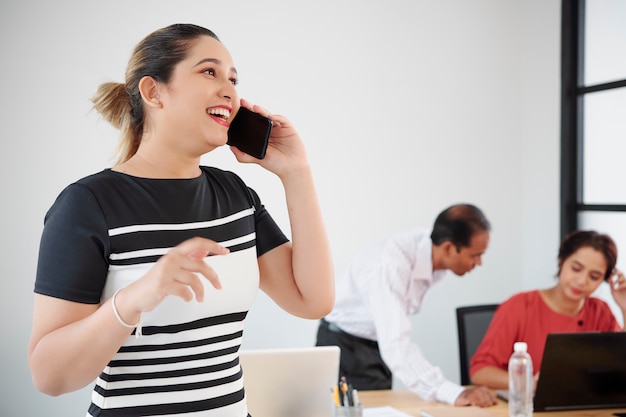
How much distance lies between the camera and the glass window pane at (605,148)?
166 inches

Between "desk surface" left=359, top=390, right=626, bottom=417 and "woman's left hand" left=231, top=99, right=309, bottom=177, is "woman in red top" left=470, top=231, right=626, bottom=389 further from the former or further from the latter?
"woman's left hand" left=231, top=99, right=309, bottom=177

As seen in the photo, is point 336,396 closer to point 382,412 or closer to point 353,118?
point 382,412

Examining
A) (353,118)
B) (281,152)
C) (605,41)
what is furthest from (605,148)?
(281,152)

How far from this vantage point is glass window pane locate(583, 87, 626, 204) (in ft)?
13.8

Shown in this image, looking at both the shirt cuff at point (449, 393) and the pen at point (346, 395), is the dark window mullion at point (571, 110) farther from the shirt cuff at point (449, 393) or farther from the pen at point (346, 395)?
the pen at point (346, 395)

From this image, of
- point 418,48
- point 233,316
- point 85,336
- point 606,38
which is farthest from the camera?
→ point 418,48

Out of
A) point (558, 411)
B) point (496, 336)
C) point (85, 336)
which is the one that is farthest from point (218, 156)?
point (85, 336)

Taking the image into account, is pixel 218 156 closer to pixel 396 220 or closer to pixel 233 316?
pixel 396 220

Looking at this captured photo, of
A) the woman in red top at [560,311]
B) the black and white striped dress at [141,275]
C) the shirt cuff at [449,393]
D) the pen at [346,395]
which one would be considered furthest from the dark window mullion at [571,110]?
the black and white striped dress at [141,275]

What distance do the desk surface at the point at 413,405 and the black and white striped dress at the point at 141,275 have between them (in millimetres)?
1226

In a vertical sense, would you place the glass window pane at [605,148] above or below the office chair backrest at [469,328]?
above

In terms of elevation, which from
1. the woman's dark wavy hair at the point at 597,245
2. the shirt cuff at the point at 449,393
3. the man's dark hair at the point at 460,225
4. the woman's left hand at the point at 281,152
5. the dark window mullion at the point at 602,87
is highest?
the dark window mullion at the point at 602,87

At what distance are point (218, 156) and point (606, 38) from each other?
2322mm

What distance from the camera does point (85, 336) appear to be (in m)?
1.13
